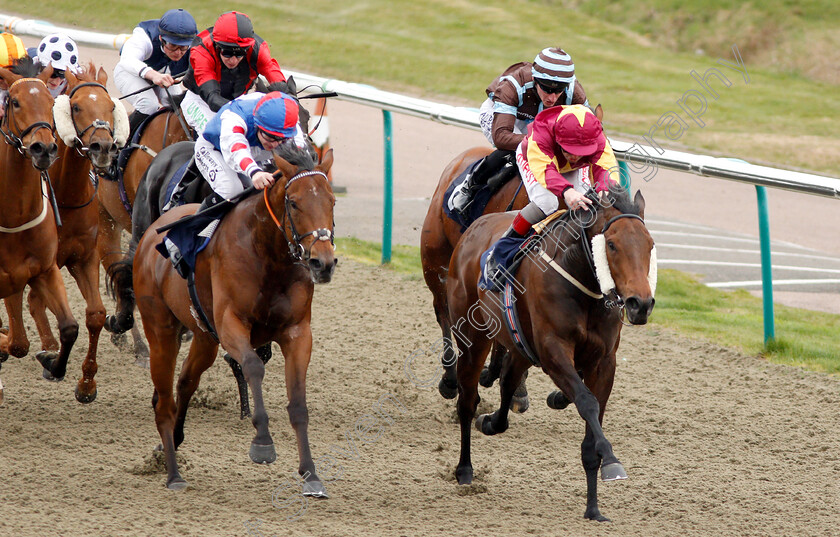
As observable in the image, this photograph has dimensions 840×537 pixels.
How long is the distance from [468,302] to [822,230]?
8.62 m

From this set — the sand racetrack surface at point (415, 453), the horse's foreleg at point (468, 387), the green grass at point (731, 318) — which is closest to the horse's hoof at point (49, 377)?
the sand racetrack surface at point (415, 453)

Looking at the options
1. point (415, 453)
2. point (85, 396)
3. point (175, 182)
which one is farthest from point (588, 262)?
point (85, 396)

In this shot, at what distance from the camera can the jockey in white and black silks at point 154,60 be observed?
8.05m

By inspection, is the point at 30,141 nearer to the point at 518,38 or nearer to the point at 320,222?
the point at 320,222

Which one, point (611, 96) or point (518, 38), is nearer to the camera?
point (611, 96)

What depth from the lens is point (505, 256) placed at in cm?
545

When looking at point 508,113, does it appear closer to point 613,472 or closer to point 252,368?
point 252,368

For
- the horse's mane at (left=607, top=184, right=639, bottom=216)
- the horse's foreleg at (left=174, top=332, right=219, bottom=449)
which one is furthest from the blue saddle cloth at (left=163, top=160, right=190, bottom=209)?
the horse's mane at (left=607, top=184, right=639, bottom=216)

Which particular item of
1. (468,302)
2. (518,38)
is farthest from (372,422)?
(518,38)

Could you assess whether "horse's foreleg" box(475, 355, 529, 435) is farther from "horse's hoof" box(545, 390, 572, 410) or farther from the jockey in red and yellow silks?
the jockey in red and yellow silks

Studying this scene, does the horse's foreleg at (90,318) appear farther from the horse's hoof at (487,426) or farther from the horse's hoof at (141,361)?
the horse's hoof at (487,426)

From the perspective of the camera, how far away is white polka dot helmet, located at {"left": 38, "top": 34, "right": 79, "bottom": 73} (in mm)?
7156

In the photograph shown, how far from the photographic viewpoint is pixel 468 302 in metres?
5.92

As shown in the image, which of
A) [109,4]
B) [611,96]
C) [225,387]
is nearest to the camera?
[225,387]
